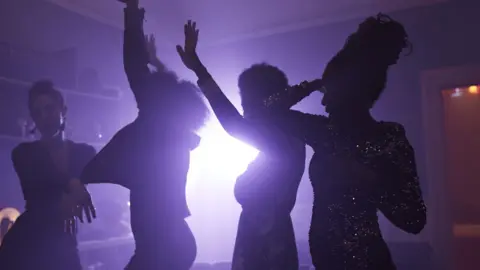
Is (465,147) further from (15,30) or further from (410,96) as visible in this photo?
(15,30)

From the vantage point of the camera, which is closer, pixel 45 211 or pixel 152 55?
pixel 152 55

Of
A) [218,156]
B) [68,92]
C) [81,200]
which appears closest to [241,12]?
[218,156]

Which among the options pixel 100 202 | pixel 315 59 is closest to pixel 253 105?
pixel 100 202

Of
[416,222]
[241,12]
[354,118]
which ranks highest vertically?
[241,12]

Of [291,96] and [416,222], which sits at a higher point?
[291,96]

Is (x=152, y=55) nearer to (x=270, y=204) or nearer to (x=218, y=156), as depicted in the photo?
(x=270, y=204)

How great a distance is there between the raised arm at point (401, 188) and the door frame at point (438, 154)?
2.04 metres

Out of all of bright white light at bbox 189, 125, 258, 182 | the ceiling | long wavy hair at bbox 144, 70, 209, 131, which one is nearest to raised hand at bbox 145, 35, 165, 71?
long wavy hair at bbox 144, 70, 209, 131

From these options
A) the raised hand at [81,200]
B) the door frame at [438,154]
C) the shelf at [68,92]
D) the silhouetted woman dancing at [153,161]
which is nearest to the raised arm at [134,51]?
the silhouetted woman dancing at [153,161]

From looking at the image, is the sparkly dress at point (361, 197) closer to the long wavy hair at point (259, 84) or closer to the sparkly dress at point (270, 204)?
the sparkly dress at point (270, 204)

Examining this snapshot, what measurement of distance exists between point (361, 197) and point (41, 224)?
1164 millimetres

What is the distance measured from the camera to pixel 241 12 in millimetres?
3119

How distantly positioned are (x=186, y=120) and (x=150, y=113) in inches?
3.9

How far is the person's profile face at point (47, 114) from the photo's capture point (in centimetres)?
179
